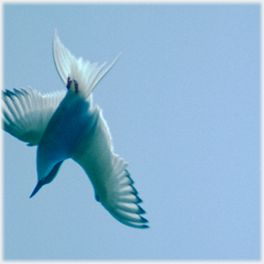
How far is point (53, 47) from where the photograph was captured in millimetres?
3572

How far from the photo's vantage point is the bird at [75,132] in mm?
3850

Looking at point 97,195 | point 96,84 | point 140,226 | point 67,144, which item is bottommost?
point 140,226

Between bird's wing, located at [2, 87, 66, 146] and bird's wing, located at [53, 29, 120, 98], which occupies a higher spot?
bird's wing, located at [53, 29, 120, 98]

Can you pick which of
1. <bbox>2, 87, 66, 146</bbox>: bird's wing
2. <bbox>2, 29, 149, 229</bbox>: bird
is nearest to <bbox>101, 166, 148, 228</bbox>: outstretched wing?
<bbox>2, 29, 149, 229</bbox>: bird

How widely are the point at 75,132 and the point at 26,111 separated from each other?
0.66 m

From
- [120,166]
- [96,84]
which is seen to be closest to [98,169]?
[120,166]

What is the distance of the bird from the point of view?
385 cm

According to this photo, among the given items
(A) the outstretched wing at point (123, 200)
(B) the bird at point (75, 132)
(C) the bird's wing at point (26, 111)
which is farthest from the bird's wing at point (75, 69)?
(A) the outstretched wing at point (123, 200)

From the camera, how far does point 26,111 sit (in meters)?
4.01

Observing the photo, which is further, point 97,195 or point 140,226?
point 97,195

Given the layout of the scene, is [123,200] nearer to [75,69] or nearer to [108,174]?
[108,174]

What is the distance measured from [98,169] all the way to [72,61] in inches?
54.3

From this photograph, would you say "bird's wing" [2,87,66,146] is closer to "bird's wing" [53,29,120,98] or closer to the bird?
the bird

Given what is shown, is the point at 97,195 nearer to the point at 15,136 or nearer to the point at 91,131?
the point at 91,131
